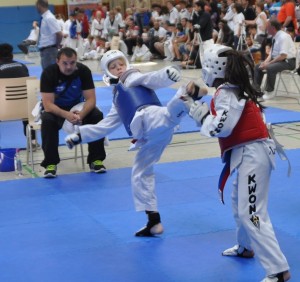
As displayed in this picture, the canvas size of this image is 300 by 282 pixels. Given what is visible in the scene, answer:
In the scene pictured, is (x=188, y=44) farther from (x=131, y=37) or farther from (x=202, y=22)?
(x=131, y=37)

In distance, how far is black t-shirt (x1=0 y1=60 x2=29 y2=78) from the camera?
9062 mm

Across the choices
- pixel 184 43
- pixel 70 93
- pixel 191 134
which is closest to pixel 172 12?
pixel 184 43

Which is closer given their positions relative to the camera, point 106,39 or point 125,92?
point 125,92

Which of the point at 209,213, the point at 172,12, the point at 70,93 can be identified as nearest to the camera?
the point at 209,213

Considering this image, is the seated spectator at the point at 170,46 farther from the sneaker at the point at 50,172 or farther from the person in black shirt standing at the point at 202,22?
Result: the sneaker at the point at 50,172

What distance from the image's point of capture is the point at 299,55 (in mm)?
12656

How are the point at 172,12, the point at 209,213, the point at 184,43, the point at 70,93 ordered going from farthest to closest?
the point at 172,12, the point at 184,43, the point at 70,93, the point at 209,213

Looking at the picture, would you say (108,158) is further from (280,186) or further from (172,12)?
(172,12)

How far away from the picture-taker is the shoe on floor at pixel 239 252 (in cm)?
469

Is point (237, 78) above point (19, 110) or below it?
above

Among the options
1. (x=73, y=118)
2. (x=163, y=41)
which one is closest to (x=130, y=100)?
(x=73, y=118)

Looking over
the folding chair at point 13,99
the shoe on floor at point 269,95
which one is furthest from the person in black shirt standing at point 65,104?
the shoe on floor at point 269,95

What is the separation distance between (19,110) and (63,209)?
8.70ft

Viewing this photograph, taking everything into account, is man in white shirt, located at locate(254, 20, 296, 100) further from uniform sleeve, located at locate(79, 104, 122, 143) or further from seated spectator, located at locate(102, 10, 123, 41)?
seated spectator, located at locate(102, 10, 123, 41)
